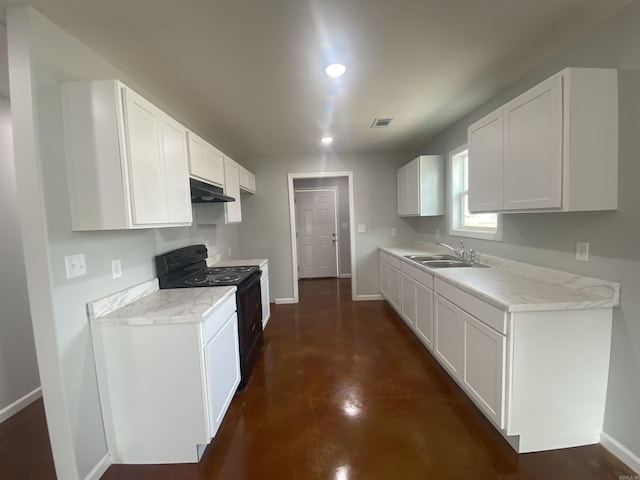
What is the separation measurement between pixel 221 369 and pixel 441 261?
246cm

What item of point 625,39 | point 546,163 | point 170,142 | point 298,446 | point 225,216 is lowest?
point 298,446

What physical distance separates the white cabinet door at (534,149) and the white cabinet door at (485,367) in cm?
85

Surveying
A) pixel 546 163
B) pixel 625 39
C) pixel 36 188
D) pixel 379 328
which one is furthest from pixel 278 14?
pixel 379 328

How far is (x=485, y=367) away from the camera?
172cm

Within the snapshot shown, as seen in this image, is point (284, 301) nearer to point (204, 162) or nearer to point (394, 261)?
point (394, 261)

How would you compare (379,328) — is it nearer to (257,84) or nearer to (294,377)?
(294,377)

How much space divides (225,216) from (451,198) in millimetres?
2754

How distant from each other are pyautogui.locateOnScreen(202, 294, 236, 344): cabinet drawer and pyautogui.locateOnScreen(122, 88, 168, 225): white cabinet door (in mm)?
688

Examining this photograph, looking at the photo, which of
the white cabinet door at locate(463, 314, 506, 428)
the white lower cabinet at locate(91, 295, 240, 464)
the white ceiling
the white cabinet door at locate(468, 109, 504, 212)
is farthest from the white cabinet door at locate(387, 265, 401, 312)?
the white lower cabinet at locate(91, 295, 240, 464)

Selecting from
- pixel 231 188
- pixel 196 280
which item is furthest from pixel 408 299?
pixel 231 188

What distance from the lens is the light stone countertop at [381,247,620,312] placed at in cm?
151

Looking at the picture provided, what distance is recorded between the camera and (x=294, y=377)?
245 centimetres

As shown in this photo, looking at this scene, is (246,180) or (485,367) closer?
(485,367)

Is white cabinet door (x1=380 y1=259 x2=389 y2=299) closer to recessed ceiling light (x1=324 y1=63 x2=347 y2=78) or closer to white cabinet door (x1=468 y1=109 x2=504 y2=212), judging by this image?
white cabinet door (x1=468 y1=109 x2=504 y2=212)
